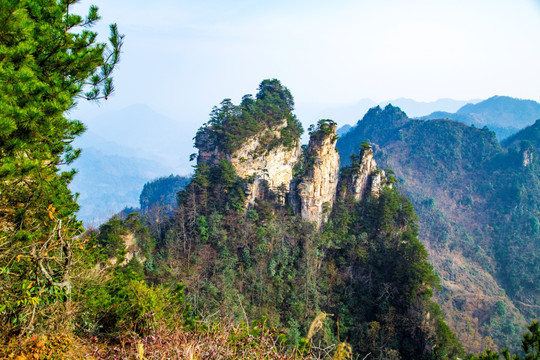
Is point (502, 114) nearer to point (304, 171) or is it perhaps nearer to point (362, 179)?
point (362, 179)

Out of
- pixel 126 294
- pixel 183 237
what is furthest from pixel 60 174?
pixel 183 237

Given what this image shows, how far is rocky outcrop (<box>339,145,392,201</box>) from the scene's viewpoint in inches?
891

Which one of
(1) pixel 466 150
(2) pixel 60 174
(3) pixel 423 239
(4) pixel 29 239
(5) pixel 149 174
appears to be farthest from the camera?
(5) pixel 149 174

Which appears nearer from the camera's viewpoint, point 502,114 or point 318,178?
point 318,178

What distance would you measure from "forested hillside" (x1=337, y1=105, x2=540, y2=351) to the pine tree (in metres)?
28.4

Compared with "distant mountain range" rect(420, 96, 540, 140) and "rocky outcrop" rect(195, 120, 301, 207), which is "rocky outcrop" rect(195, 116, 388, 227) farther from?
"distant mountain range" rect(420, 96, 540, 140)

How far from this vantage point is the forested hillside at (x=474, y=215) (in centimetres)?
2695

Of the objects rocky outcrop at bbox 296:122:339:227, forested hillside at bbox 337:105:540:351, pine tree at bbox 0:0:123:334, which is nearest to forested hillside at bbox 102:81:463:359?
rocky outcrop at bbox 296:122:339:227

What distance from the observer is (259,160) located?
2077 cm

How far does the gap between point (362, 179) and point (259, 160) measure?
27.7 ft

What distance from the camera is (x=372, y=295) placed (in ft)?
62.9

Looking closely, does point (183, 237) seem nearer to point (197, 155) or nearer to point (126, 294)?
point (197, 155)

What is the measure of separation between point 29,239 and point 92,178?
18795 cm

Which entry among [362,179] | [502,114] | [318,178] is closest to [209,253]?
[318,178]
